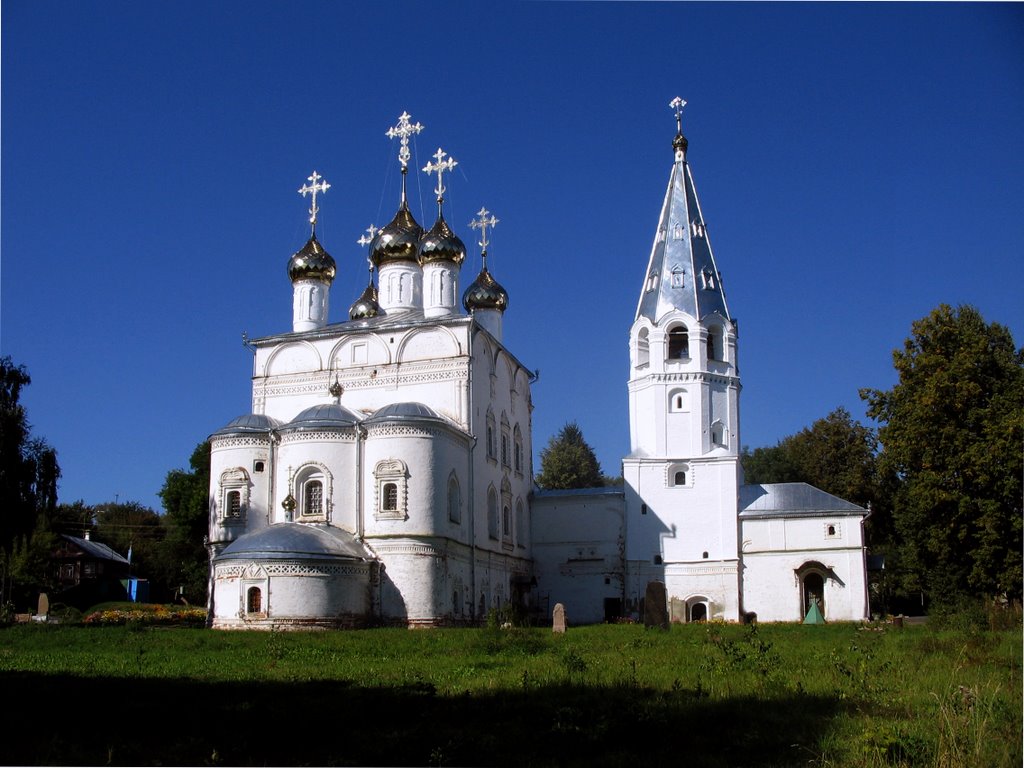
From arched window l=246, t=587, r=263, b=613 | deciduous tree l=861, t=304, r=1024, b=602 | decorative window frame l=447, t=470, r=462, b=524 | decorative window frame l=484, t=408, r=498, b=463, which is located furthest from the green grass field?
decorative window frame l=484, t=408, r=498, b=463

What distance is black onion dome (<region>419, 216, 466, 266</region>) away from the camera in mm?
29094

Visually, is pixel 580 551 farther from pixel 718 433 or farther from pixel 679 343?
pixel 679 343

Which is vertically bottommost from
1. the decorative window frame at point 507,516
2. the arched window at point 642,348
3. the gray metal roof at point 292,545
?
the gray metal roof at point 292,545

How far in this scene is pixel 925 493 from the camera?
2244 cm

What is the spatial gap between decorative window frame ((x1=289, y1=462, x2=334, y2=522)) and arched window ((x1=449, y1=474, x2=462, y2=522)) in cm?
278

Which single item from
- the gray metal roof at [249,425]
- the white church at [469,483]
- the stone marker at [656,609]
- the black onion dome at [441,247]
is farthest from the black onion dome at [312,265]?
the stone marker at [656,609]

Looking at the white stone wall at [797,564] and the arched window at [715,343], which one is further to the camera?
the arched window at [715,343]

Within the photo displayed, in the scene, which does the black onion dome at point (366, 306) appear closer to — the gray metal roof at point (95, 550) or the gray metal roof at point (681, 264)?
the gray metal roof at point (681, 264)

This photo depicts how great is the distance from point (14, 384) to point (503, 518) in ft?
42.1

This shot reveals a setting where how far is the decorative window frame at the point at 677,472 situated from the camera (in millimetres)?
29891

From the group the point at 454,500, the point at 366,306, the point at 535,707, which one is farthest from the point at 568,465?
the point at 535,707

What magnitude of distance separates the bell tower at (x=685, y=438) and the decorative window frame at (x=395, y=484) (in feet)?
28.4

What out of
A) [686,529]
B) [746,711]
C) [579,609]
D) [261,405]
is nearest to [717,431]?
[686,529]

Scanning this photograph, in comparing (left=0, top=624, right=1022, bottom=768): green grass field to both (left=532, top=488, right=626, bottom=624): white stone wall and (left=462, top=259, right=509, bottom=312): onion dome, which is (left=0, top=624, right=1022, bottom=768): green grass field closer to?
(left=532, top=488, right=626, bottom=624): white stone wall
